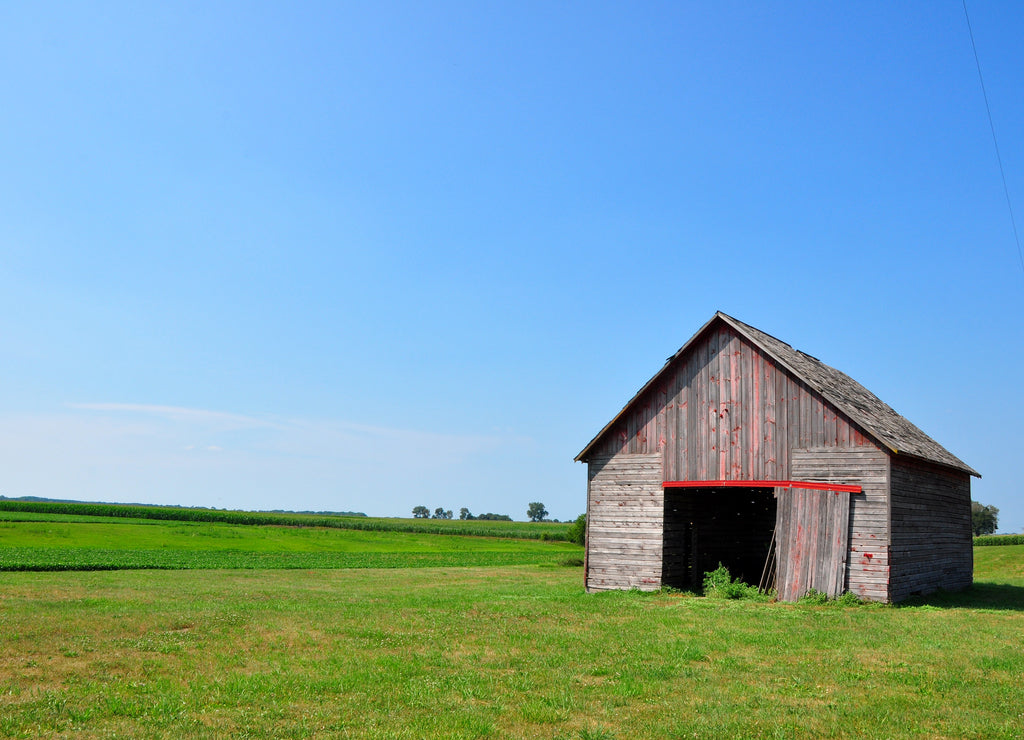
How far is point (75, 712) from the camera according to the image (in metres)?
9.98

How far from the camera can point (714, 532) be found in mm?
31094

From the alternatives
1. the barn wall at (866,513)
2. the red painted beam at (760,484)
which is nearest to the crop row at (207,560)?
the red painted beam at (760,484)

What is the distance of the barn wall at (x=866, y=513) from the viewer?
74.8 ft

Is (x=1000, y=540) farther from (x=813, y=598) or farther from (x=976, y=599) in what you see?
(x=813, y=598)

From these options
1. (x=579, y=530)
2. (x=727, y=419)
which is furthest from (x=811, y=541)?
(x=579, y=530)

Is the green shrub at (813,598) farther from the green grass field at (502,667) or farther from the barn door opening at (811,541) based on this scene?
the green grass field at (502,667)

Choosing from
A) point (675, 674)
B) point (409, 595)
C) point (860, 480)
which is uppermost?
point (860, 480)

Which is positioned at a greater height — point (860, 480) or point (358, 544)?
point (860, 480)

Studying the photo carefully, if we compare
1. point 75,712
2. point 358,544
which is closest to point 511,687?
point 75,712

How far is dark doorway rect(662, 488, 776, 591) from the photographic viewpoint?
27547mm

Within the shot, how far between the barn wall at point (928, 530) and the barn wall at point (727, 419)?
2640 millimetres

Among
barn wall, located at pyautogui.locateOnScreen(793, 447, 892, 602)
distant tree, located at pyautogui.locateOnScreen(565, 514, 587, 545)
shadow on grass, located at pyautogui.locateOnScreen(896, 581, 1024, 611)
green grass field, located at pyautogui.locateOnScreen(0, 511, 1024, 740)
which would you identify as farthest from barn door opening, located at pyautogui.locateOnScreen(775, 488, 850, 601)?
distant tree, located at pyautogui.locateOnScreen(565, 514, 587, 545)

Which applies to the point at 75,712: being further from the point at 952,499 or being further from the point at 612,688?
the point at 952,499

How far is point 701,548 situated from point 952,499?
9603mm
